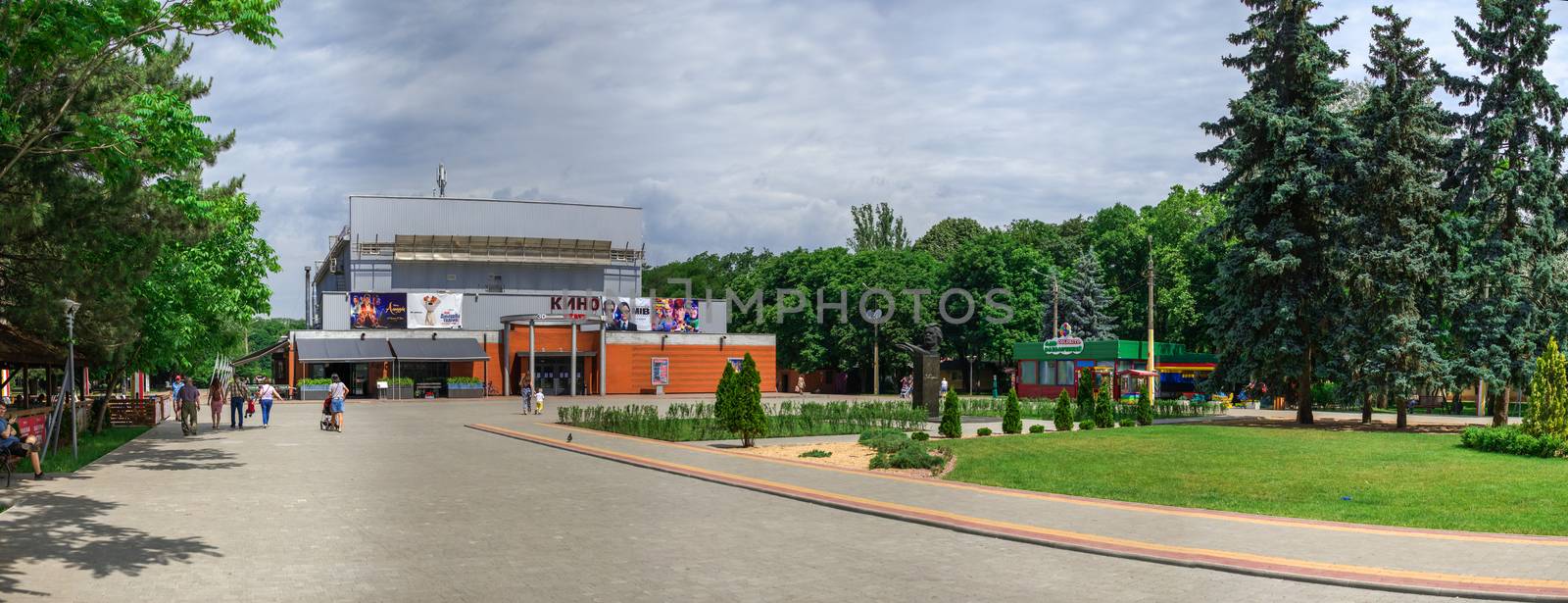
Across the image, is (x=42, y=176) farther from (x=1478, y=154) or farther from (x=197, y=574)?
(x=1478, y=154)

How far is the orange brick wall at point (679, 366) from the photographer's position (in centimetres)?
6675

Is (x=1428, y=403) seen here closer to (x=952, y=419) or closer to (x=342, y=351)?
(x=952, y=419)

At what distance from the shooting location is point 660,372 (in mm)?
67250

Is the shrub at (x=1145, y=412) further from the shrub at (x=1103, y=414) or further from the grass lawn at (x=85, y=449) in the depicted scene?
the grass lawn at (x=85, y=449)

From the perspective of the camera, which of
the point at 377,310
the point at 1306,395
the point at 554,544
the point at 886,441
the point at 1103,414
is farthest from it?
the point at 377,310

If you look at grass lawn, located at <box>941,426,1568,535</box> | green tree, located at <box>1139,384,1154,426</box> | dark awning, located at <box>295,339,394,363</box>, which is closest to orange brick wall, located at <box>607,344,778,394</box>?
dark awning, located at <box>295,339,394,363</box>

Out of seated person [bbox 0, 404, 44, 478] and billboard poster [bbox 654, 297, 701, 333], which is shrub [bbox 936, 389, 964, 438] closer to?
seated person [bbox 0, 404, 44, 478]

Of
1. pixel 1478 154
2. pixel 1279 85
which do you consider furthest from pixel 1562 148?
pixel 1279 85

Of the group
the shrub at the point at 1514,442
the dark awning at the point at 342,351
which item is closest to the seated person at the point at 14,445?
the shrub at the point at 1514,442

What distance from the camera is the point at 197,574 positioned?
985 centimetres

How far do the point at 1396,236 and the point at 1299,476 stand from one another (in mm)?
18509

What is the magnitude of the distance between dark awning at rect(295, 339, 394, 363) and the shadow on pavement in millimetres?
46516

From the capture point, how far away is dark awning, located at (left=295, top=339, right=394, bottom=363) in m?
58.3

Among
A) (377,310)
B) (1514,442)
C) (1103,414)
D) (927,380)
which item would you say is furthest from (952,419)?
(377,310)
